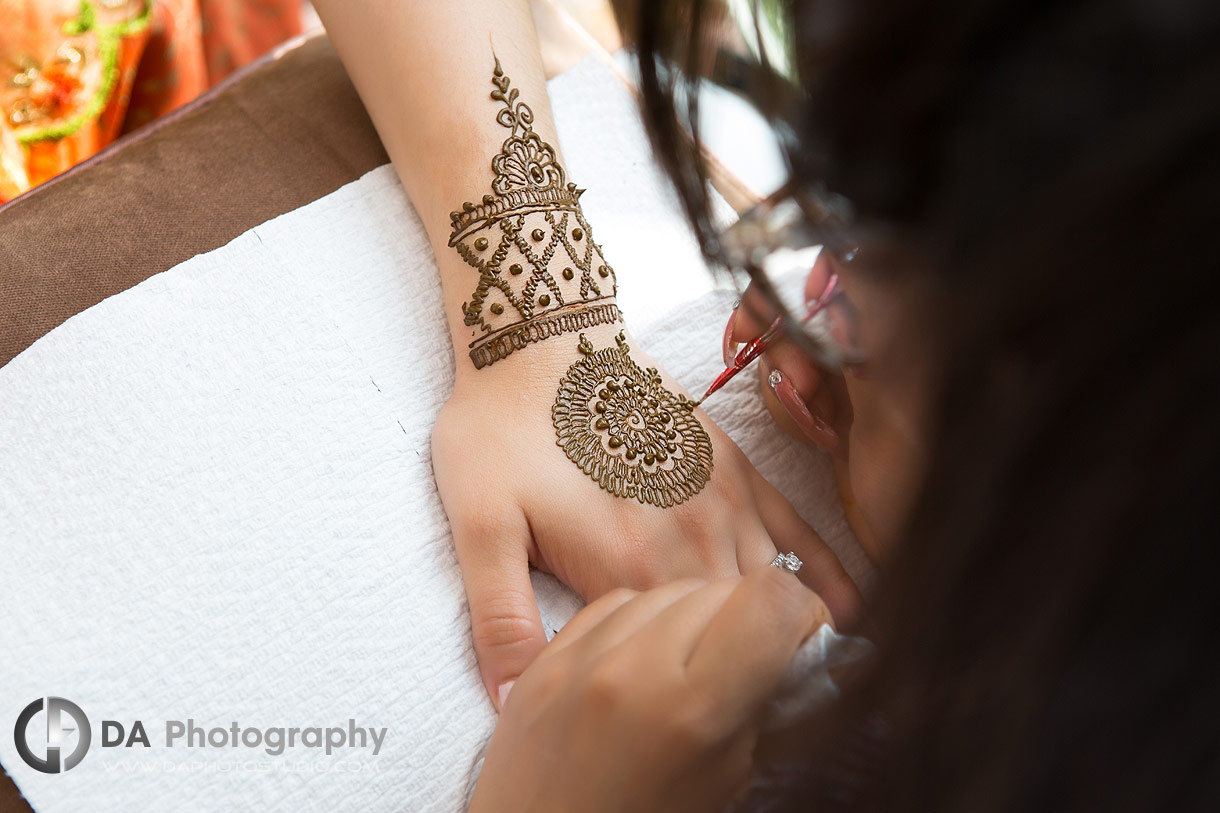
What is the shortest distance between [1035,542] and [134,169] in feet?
3.39

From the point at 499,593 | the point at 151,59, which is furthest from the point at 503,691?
the point at 151,59

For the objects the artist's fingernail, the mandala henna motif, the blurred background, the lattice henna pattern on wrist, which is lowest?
the artist's fingernail

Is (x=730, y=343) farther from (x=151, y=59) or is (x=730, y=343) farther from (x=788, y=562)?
(x=151, y=59)

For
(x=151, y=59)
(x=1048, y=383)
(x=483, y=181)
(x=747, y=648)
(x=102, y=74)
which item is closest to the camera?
(x=1048, y=383)

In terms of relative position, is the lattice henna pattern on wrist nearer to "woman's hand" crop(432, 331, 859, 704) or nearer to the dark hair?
"woman's hand" crop(432, 331, 859, 704)

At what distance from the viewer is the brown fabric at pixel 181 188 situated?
2.83ft

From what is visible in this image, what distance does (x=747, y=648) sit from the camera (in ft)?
1.87

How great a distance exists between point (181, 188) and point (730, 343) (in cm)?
69

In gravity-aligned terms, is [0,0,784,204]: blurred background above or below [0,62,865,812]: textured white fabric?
above

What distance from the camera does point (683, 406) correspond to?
0.90 m

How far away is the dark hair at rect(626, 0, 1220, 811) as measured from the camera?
0.34 metres

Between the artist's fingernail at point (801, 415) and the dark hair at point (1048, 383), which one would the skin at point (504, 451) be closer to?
the artist's fingernail at point (801, 415)

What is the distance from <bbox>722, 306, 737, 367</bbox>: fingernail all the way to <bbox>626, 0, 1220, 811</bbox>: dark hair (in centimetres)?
44

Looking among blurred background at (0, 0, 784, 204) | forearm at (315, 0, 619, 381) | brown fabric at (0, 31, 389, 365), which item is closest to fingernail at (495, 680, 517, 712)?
forearm at (315, 0, 619, 381)
